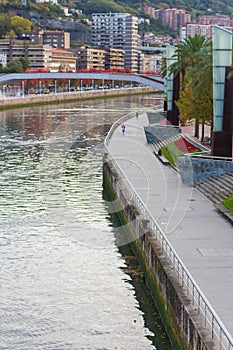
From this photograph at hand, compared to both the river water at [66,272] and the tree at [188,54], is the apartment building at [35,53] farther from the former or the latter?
the river water at [66,272]

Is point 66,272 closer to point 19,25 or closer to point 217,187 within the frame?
point 217,187

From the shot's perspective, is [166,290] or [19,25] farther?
[19,25]

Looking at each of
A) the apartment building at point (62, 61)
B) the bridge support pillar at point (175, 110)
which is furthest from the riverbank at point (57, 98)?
the bridge support pillar at point (175, 110)

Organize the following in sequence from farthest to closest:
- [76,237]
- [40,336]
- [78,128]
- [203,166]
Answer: [78,128] → [203,166] → [76,237] → [40,336]

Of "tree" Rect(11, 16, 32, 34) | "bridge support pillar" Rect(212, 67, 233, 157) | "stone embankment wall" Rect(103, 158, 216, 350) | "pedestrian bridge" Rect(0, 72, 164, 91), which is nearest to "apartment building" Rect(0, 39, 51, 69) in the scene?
"tree" Rect(11, 16, 32, 34)

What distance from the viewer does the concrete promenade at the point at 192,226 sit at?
1554 centimetres

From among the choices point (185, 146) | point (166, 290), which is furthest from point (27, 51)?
point (166, 290)

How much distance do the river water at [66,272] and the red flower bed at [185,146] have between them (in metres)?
3.92

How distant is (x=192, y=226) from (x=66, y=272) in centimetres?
369

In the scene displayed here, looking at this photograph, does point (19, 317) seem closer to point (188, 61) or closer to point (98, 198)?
point (98, 198)

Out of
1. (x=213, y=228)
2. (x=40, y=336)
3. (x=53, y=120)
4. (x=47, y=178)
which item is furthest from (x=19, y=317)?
(x=53, y=120)

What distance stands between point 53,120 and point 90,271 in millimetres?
53778

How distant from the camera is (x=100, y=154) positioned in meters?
45.2

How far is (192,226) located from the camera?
21.1 meters
